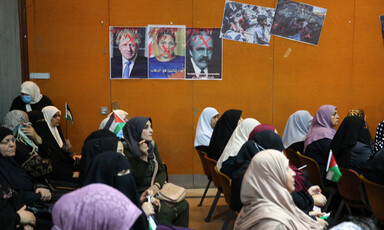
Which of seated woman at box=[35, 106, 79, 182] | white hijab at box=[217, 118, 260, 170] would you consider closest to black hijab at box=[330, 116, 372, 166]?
white hijab at box=[217, 118, 260, 170]

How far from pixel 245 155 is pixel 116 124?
251 cm

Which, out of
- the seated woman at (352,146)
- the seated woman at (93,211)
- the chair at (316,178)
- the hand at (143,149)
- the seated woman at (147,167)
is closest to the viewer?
the seated woman at (93,211)

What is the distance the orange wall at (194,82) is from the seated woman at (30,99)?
347mm

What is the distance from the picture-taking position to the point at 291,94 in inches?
242

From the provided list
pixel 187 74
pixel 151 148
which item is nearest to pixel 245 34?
pixel 187 74

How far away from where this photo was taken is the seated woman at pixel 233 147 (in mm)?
3635

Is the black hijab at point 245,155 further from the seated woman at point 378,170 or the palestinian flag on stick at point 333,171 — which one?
the seated woman at point 378,170

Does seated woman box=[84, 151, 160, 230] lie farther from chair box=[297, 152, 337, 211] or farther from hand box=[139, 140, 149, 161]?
chair box=[297, 152, 337, 211]

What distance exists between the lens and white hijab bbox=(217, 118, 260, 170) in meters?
3.68

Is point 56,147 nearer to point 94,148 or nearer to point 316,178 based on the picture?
point 94,148

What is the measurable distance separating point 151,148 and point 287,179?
67.9 inches

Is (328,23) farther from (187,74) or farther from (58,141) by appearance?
(58,141)

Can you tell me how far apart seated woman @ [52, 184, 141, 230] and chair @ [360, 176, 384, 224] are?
2.15 m

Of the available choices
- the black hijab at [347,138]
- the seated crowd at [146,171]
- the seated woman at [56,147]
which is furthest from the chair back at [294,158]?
the seated woman at [56,147]
